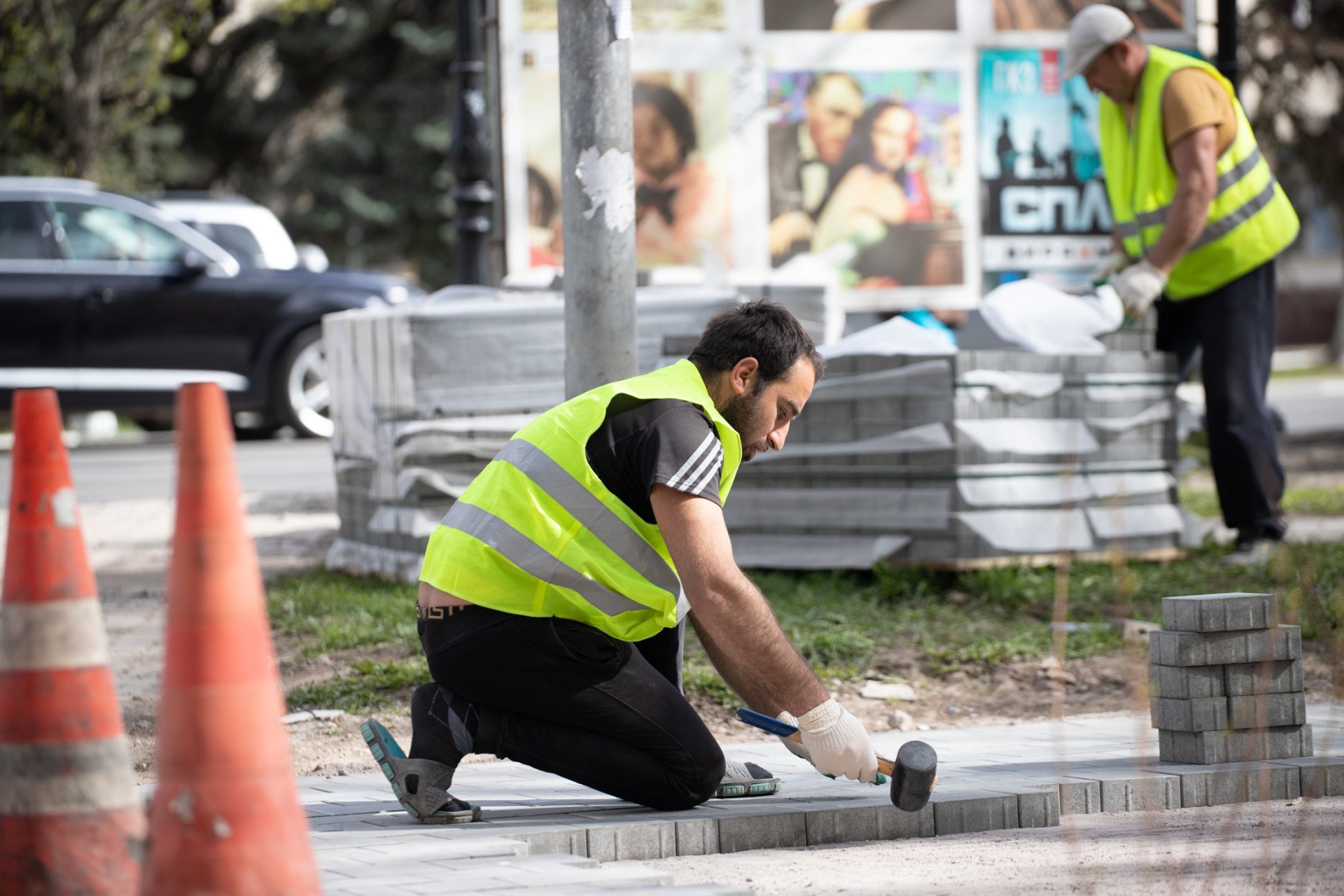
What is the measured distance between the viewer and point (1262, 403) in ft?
21.9

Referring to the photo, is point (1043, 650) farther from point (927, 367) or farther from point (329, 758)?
point (329, 758)

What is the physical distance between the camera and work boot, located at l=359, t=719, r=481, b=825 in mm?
3680

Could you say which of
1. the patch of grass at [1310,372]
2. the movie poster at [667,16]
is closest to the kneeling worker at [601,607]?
the movie poster at [667,16]

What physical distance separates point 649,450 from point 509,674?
582 millimetres

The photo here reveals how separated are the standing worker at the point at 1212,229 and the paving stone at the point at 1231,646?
2.53 meters

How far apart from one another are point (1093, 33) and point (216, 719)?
503cm

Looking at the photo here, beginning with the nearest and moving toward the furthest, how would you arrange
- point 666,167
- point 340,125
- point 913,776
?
point 913,776 < point 666,167 < point 340,125

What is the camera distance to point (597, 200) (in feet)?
15.7

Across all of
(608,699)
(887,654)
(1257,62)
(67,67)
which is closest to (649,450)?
(608,699)

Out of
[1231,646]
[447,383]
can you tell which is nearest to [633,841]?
[1231,646]

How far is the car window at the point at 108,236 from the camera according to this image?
12.6 meters

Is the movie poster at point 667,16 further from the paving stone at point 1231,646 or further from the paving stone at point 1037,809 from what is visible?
the paving stone at point 1037,809

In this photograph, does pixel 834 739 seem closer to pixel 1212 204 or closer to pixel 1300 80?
pixel 1212 204

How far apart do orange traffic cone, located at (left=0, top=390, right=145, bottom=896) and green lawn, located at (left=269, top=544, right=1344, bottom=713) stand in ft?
7.17
